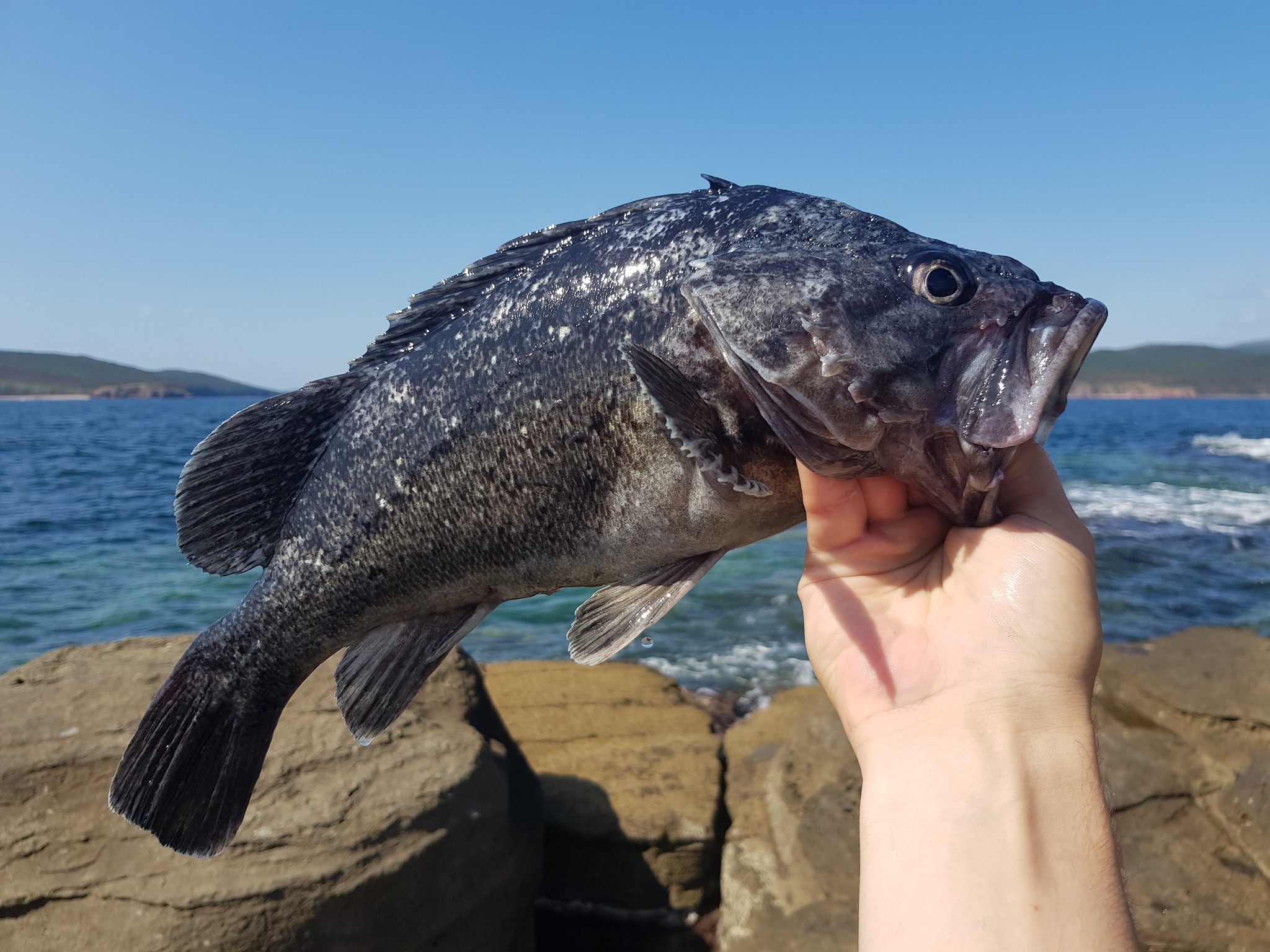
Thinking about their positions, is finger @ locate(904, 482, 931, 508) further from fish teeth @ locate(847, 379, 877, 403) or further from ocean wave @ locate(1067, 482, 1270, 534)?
ocean wave @ locate(1067, 482, 1270, 534)

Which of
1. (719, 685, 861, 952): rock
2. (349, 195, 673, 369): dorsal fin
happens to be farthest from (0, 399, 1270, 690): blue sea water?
(349, 195, 673, 369): dorsal fin

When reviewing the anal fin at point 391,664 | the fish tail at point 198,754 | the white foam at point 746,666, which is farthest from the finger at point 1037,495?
the white foam at point 746,666

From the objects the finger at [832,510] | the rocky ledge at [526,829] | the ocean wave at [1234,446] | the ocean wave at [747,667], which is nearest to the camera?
the finger at [832,510]

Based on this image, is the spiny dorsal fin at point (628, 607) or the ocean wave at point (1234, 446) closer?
the spiny dorsal fin at point (628, 607)

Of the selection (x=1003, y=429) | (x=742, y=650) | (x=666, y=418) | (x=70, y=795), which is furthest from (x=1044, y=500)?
(x=742, y=650)

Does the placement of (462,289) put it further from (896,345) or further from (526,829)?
(526,829)

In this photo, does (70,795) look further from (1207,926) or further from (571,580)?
(1207,926)

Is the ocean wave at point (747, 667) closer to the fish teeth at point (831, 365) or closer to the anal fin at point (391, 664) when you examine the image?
the anal fin at point (391, 664)
